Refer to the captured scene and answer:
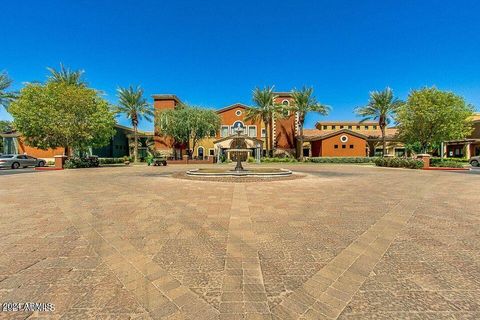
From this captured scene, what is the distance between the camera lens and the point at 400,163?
83.3 ft

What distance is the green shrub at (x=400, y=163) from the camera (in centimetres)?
2359

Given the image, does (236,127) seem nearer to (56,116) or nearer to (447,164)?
(56,116)

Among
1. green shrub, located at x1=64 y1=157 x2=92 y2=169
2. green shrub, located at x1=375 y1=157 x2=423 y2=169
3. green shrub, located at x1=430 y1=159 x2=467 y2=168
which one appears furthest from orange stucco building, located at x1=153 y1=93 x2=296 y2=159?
green shrub, located at x1=430 y1=159 x2=467 y2=168

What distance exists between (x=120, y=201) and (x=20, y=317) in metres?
6.03

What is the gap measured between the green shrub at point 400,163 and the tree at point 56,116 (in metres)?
33.3

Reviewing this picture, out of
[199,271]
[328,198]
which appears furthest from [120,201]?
[328,198]

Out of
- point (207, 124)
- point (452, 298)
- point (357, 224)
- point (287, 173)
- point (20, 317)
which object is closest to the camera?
point (20, 317)

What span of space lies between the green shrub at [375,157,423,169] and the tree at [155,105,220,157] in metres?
25.1

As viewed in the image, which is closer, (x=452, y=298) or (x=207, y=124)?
(x=452, y=298)

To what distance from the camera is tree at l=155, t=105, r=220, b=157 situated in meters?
38.2

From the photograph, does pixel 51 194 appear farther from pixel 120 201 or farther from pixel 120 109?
pixel 120 109

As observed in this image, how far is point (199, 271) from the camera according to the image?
3.44 meters

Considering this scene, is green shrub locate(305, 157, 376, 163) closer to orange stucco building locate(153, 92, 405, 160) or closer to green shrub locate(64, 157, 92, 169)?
orange stucco building locate(153, 92, 405, 160)

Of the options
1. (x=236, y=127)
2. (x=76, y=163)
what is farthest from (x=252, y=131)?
(x=76, y=163)
